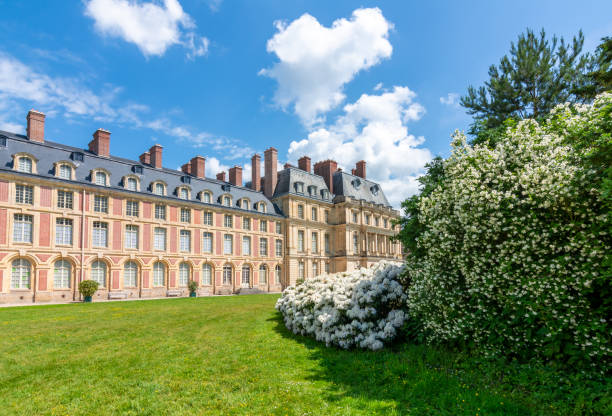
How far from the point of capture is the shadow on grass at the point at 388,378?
17.3 feet

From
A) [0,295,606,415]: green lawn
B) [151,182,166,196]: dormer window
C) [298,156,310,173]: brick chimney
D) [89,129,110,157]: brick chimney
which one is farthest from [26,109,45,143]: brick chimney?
[298,156,310,173]: brick chimney

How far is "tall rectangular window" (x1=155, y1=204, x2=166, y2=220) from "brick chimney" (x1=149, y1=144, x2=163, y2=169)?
456cm

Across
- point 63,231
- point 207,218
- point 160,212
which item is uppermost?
point 160,212

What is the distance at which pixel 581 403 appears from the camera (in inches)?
187

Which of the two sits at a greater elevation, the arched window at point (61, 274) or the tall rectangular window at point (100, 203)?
the tall rectangular window at point (100, 203)

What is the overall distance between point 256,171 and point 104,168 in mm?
17286

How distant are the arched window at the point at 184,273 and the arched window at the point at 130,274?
3.82 metres

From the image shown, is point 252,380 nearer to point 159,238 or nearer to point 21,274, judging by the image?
point 21,274

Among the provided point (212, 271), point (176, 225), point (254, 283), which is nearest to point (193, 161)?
point (176, 225)

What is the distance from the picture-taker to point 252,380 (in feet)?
20.7

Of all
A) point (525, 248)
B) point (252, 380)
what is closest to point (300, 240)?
point (252, 380)

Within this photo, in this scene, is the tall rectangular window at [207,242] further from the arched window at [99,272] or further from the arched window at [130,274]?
the arched window at [99,272]

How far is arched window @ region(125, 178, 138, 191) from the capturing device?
95.5 feet

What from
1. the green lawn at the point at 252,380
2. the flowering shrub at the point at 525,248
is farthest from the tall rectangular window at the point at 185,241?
the flowering shrub at the point at 525,248
